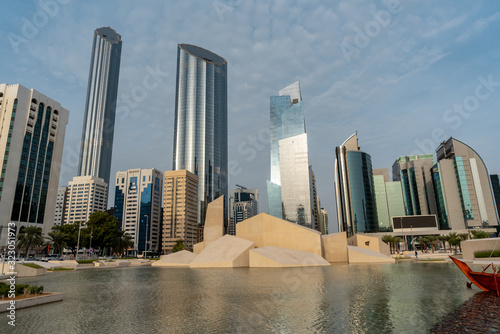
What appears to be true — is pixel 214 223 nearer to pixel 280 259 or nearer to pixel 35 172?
pixel 280 259

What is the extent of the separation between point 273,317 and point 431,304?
753cm

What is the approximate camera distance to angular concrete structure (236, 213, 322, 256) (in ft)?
170

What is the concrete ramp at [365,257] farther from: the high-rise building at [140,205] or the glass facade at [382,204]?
the glass facade at [382,204]

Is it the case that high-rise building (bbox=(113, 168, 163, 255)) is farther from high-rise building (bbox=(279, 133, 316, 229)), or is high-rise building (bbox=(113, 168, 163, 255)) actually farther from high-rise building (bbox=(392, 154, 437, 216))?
high-rise building (bbox=(392, 154, 437, 216))

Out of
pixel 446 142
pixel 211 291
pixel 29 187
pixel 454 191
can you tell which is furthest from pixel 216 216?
pixel 446 142

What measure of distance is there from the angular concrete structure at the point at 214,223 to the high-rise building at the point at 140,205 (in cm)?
13135

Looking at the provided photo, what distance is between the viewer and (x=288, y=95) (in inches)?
7392

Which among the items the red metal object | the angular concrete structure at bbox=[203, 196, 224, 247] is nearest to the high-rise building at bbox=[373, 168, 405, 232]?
the angular concrete structure at bbox=[203, 196, 224, 247]

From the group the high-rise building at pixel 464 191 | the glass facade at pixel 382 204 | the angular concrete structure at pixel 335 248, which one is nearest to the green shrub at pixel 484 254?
the angular concrete structure at pixel 335 248

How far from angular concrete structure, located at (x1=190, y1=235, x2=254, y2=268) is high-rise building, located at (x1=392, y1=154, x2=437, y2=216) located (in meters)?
153

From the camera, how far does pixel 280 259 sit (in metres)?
43.4

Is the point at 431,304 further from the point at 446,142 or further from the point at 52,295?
the point at 446,142

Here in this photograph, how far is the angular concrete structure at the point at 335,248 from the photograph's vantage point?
54938 millimetres

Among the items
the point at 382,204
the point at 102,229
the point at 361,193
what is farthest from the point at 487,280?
the point at 382,204
